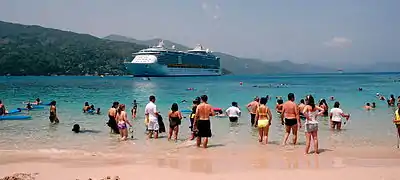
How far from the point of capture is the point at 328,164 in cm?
929

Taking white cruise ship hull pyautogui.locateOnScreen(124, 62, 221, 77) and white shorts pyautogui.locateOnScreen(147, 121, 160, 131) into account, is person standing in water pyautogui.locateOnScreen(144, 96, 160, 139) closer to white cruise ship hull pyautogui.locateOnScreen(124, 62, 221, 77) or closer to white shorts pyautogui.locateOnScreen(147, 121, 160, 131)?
white shorts pyautogui.locateOnScreen(147, 121, 160, 131)

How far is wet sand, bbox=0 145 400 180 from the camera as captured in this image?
822 centimetres

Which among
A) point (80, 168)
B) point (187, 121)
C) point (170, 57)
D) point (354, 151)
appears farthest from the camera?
point (170, 57)

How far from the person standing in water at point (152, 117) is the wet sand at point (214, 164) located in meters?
2.14

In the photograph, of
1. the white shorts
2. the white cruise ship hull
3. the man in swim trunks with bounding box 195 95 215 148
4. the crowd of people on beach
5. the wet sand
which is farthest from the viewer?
the white cruise ship hull

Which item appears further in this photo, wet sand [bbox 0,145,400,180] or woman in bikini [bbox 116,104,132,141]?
woman in bikini [bbox 116,104,132,141]

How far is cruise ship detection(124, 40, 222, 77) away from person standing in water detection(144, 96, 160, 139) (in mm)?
109118

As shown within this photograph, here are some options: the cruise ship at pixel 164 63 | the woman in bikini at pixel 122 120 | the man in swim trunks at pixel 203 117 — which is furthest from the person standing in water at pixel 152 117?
the cruise ship at pixel 164 63

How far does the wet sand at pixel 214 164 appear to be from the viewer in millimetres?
8219

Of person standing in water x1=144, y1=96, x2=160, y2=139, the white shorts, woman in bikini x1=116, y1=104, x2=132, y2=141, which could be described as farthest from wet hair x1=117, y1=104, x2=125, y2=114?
the white shorts

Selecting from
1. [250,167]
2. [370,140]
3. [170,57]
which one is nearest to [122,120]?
[250,167]

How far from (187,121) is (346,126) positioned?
710 centimetres

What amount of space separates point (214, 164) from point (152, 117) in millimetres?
4516

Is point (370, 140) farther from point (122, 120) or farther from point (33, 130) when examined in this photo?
point (33, 130)
